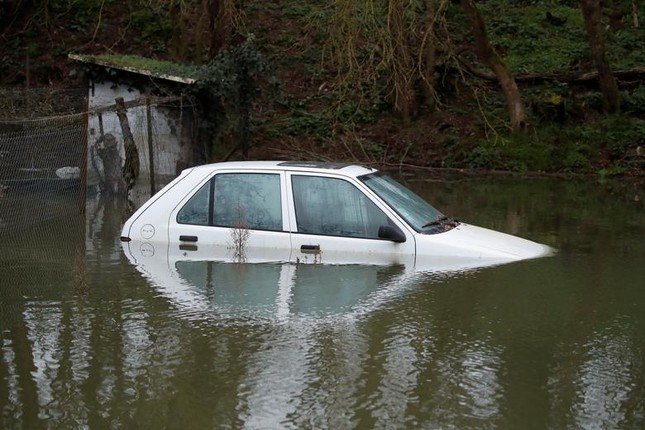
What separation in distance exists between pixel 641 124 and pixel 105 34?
655 inches

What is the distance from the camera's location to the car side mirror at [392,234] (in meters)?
9.70

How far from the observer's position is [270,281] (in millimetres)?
9422

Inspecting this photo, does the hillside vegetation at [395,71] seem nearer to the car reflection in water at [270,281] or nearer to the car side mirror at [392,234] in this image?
the car reflection in water at [270,281]

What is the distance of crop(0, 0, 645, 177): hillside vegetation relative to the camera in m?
21.8

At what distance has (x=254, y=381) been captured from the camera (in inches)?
255

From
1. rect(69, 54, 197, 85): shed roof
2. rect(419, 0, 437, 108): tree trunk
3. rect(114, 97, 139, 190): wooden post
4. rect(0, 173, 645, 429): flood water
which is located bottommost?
rect(0, 173, 645, 429): flood water

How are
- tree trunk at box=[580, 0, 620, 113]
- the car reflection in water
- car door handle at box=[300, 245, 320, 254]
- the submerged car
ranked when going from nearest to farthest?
the car reflection in water
the submerged car
car door handle at box=[300, 245, 320, 254]
tree trunk at box=[580, 0, 620, 113]

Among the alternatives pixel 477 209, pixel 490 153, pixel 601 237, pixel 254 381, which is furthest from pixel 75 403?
pixel 490 153

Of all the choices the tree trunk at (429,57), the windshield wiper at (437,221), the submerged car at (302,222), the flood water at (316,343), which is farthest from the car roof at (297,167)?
the tree trunk at (429,57)

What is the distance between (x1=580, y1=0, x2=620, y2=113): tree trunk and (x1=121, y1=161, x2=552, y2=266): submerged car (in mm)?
13486

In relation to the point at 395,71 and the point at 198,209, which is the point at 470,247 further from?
the point at 395,71

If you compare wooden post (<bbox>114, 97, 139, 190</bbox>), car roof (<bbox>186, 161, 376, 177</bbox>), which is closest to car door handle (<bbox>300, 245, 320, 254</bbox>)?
car roof (<bbox>186, 161, 376, 177</bbox>)

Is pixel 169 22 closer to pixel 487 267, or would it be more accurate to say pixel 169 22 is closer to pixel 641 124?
pixel 641 124

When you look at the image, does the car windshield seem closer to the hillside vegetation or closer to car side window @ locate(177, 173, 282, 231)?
car side window @ locate(177, 173, 282, 231)
